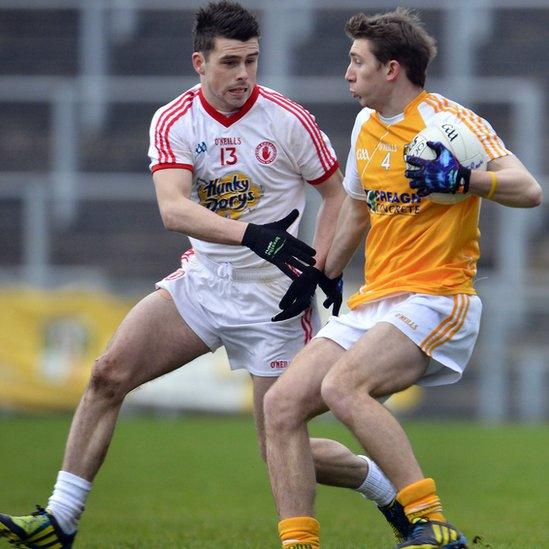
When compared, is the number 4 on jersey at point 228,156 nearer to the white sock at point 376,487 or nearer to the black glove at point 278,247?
the black glove at point 278,247

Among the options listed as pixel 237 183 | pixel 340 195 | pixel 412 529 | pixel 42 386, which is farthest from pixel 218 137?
pixel 42 386

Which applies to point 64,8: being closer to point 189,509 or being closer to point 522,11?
point 522,11

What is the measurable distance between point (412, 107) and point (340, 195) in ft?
2.97

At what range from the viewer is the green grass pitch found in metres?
7.36

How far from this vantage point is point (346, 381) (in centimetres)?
569

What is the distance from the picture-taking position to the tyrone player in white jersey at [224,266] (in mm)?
6418

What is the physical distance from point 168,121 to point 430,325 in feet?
5.46

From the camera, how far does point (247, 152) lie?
6582mm

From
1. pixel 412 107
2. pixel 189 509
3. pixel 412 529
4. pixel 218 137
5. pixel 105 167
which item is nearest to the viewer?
pixel 412 529

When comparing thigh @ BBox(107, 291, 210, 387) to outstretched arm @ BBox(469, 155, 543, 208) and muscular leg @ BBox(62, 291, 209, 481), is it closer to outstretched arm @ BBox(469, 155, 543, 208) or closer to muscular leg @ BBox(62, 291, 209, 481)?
muscular leg @ BBox(62, 291, 209, 481)

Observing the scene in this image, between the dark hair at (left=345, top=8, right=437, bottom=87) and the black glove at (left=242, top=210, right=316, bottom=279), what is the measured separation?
0.87 metres

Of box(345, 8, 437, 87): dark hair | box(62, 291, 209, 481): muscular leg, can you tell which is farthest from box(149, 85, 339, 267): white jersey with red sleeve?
box(345, 8, 437, 87): dark hair

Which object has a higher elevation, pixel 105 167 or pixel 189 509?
pixel 105 167

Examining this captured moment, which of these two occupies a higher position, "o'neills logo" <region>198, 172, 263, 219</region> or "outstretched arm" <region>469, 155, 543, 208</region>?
"o'neills logo" <region>198, 172, 263, 219</region>
